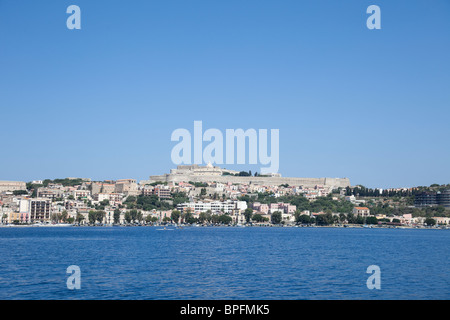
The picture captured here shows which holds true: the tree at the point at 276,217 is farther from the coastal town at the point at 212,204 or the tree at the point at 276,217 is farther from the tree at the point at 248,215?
the tree at the point at 248,215

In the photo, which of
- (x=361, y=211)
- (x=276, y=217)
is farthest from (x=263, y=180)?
(x=276, y=217)

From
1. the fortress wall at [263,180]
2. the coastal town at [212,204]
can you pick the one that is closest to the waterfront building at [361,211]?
the coastal town at [212,204]

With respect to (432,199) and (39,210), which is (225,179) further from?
(39,210)

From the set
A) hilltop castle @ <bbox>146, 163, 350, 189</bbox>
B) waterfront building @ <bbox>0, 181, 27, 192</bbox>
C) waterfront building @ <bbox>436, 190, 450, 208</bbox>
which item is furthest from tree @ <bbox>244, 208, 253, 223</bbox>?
waterfront building @ <bbox>0, 181, 27, 192</bbox>

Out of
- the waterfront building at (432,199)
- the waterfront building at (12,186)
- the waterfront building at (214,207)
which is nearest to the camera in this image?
the waterfront building at (214,207)

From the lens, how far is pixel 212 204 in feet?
322

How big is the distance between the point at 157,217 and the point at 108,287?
7551cm

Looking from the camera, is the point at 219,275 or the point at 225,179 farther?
the point at 225,179

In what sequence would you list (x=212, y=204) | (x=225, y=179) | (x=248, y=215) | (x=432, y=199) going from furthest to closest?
(x=225, y=179) < (x=432, y=199) < (x=212, y=204) < (x=248, y=215)

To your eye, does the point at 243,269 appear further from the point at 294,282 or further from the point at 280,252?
the point at 280,252

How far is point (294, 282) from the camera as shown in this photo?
1912 centimetres

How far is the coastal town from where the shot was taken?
3514 inches

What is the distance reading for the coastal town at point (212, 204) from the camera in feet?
293
